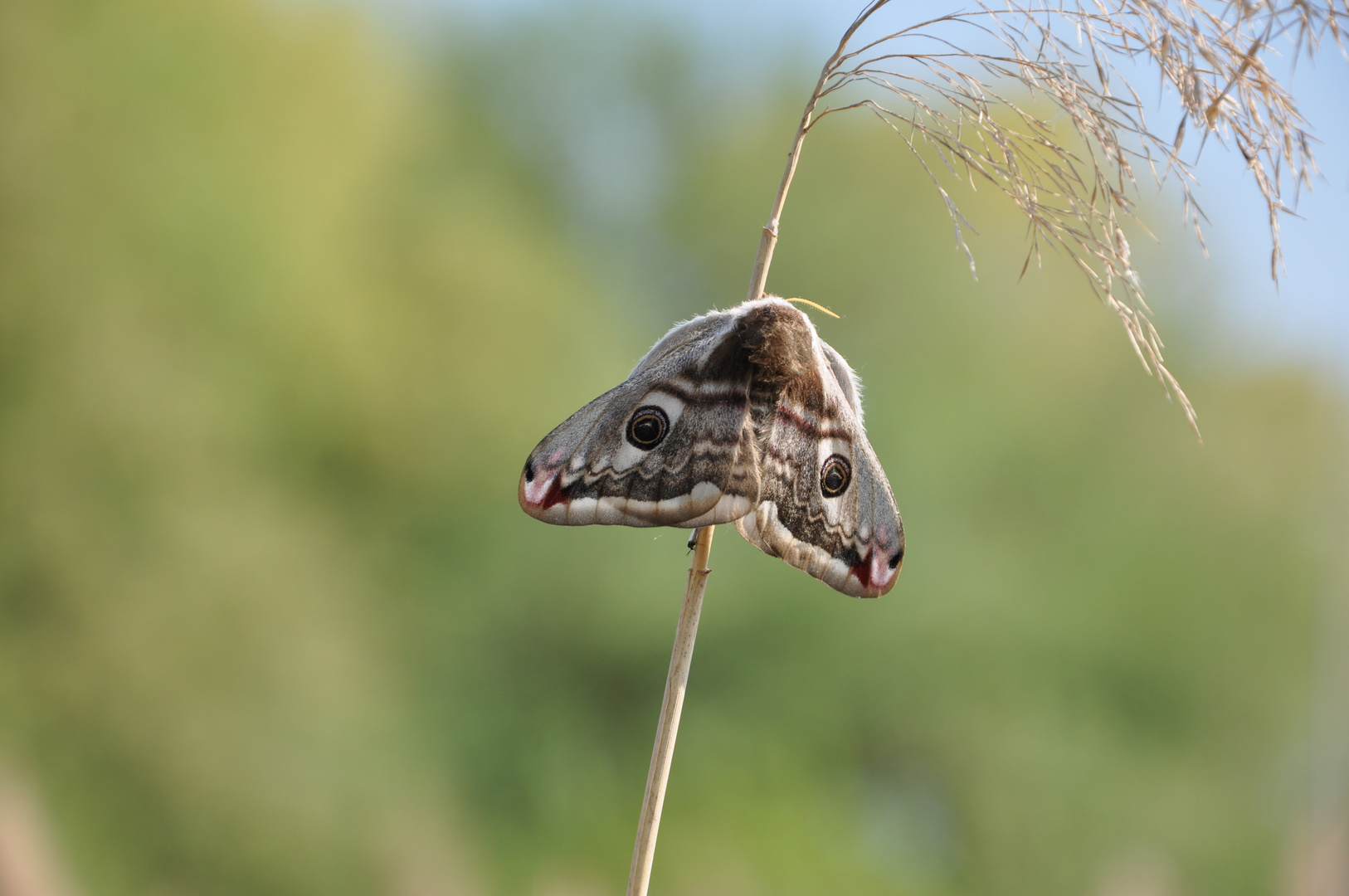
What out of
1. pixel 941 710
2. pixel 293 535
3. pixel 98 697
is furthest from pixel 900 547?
pixel 941 710

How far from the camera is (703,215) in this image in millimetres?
8828

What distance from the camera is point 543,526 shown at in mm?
6688

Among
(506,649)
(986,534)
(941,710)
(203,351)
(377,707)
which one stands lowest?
(377,707)

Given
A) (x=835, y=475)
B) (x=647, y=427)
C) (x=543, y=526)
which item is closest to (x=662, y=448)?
(x=647, y=427)

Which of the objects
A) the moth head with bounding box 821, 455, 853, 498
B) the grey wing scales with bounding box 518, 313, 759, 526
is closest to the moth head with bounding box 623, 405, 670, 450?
the grey wing scales with bounding box 518, 313, 759, 526

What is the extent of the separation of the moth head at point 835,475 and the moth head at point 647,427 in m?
0.12

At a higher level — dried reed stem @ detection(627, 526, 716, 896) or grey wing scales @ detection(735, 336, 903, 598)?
grey wing scales @ detection(735, 336, 903, 598)

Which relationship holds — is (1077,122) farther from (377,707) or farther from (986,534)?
(986,534)

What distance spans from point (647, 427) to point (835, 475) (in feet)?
0.45

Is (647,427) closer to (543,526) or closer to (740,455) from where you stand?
(740,455)

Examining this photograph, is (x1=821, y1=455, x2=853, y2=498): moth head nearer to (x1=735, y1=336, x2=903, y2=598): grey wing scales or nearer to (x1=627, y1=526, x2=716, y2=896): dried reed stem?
(x1=735, y1=336, x2=903, y2=598): grey wing scales

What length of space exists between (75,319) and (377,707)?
302cm

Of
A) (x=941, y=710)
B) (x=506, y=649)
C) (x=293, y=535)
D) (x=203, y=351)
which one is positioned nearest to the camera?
(x=203, y=351)

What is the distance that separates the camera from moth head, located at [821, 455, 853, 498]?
0.59 m
